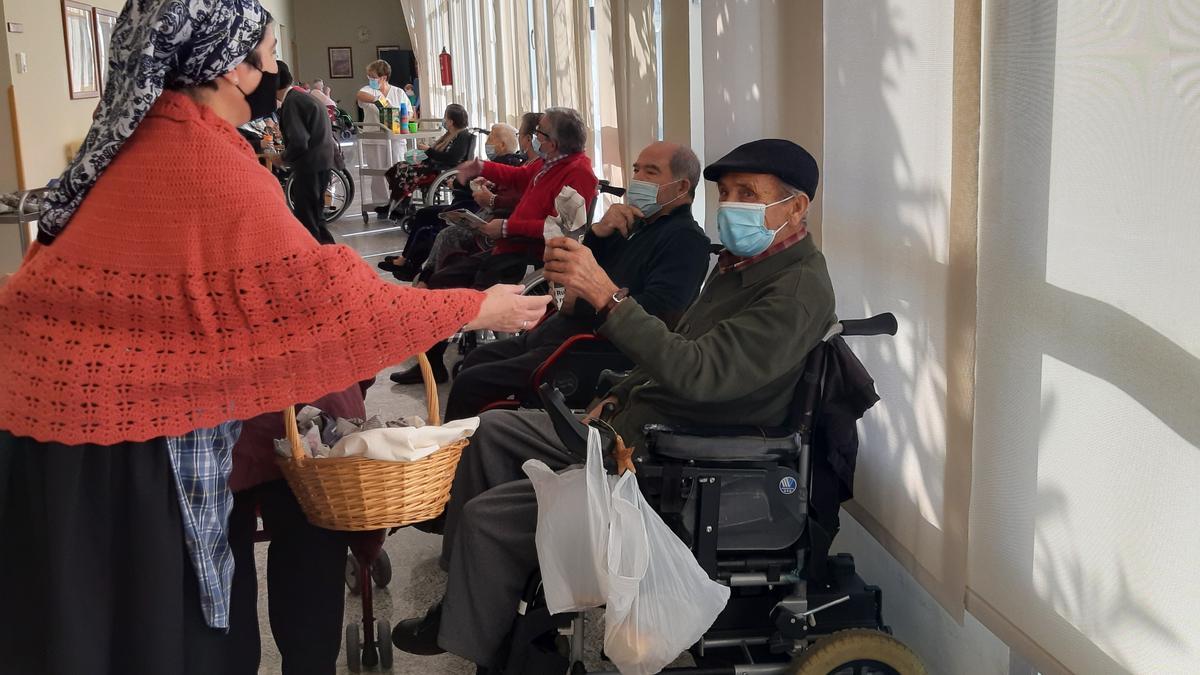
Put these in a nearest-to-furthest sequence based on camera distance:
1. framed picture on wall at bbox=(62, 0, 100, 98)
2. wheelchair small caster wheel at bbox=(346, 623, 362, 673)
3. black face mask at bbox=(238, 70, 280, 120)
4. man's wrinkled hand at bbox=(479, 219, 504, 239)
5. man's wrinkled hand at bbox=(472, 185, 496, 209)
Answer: black face mask at bbox=(238, 70, 280, 120) < wheelchair small caster wheel at bbox=(346, 623, 362, 673) < man's wrinkled hand at bbox=(479, 219, 504, 239) < man's wrinkled hand at bbox=(472, 185, 496, 209) < framed picture on wall at bbox=(62, 0, 100, 98)

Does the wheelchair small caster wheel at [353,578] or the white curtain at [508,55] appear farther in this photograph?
the white curtain at [508,55]

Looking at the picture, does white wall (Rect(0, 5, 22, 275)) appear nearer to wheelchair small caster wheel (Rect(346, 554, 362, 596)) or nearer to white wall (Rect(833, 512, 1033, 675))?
wheelchair small caster wheel (Rect(346, 554, 362, 596))

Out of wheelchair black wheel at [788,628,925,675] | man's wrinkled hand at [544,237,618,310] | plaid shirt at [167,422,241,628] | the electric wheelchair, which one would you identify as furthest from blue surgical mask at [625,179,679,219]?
plaid shirt at [167,422,241,628]

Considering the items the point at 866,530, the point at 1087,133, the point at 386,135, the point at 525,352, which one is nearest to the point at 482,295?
the point at 1087,133

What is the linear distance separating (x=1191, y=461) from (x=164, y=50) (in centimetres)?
136

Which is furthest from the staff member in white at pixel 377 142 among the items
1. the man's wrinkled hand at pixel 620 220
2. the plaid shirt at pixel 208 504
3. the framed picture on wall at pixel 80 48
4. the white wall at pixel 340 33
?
the white wall at pixel 340 33

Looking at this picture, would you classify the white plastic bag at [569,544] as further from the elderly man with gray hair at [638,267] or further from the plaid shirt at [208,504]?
the elderly man with gray hair at [638,267]

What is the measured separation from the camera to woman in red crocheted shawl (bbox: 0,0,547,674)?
139 cm

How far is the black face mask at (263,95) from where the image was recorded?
5.11ft

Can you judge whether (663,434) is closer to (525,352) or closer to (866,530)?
(866,530)

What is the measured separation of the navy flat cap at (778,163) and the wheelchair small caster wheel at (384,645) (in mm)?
1235

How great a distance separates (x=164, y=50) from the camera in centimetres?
138

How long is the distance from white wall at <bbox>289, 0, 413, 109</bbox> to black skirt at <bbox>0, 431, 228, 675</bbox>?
79.1 ft

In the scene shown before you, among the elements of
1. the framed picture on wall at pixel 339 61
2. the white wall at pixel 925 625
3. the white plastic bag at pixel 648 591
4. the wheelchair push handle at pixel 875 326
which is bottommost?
the white wall at pixel 925 625
